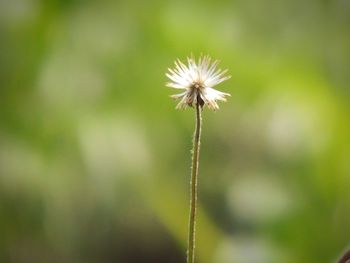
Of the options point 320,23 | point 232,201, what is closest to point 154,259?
point 232,201

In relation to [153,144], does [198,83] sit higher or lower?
lower

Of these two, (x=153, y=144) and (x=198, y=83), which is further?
(x=153, y=144)

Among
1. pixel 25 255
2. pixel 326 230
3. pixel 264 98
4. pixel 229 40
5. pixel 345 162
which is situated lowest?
pixel 25 255

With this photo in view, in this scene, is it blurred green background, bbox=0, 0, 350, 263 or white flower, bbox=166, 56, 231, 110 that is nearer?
white flower, bbox=166, 56, 231, 110

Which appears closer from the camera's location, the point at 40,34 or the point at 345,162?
the point at 345,162

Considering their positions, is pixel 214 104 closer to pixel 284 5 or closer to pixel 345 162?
pixel 345 162
